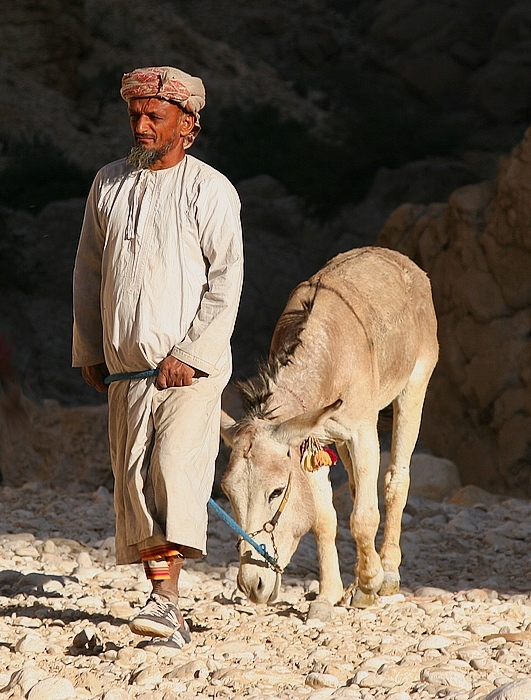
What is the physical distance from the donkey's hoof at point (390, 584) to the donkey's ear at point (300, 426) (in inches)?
59.0

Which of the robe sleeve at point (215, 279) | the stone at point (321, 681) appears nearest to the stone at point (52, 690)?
the stone at point (321, 681)

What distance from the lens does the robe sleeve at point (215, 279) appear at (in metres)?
4.37

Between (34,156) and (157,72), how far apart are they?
1688 centimetres

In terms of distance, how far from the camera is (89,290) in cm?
475

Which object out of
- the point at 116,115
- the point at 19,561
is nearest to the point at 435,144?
the point at 116,115

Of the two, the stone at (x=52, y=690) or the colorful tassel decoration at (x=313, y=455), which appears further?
the colorful tassel decoration at (x=313, y=455)

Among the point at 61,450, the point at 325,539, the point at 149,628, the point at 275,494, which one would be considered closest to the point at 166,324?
the point at 275,494

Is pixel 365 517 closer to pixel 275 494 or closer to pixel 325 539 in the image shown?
pixel 325 539

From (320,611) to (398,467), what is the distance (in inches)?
66.8

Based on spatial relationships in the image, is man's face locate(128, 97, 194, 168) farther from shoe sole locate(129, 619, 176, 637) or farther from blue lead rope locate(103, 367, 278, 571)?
shoe sole locate(129, 619, 176, 637)

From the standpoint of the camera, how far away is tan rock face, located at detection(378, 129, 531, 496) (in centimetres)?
1216

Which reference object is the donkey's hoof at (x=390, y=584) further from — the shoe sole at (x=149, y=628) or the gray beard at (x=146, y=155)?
the gray beard at (x=146, y=155)

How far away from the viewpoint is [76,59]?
24000 millimetres

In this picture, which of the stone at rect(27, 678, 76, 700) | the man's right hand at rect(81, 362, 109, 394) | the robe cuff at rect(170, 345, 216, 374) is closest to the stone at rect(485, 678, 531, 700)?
the stone at rect(27, 678, 76, 700)
